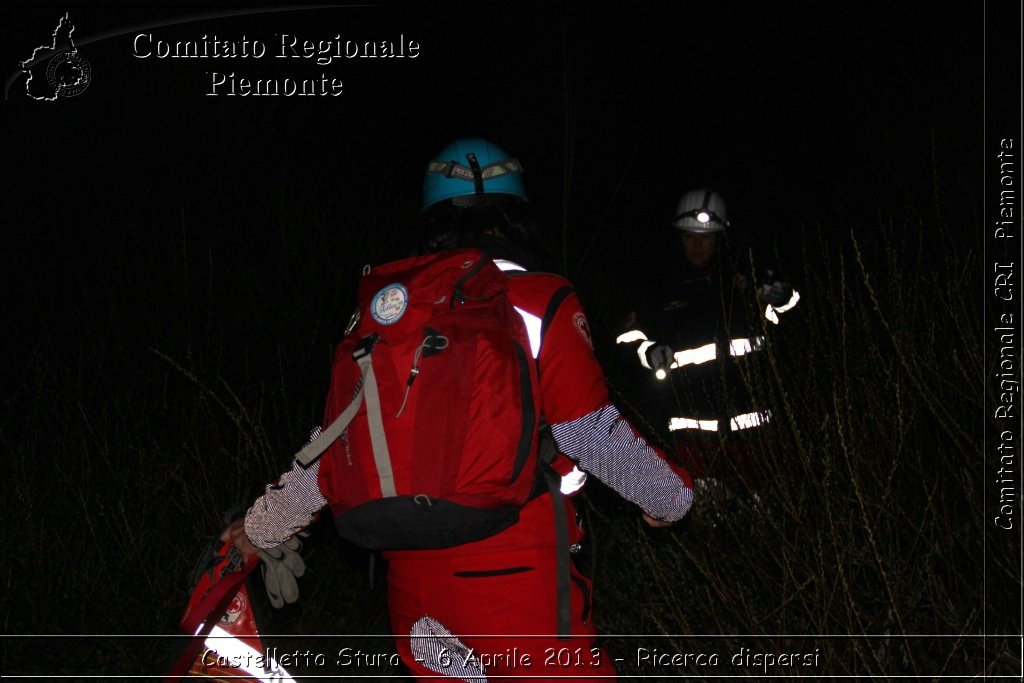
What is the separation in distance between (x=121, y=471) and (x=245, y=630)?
7.55 ft

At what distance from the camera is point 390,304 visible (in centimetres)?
212

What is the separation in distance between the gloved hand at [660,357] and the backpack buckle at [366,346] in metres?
2.75

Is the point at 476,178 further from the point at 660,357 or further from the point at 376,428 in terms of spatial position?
the point at 660,357

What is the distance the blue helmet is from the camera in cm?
245

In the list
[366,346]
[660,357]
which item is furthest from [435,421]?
[660,357]

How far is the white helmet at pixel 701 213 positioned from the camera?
514cm

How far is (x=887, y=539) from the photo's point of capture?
8.98ft

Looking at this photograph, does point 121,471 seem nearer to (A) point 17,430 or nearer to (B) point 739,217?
(A) point 17,430

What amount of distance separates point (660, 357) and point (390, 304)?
2.80 meters

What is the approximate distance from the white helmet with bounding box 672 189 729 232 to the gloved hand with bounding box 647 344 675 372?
2.52 ft

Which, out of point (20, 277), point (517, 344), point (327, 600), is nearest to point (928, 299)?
point (517, 344)

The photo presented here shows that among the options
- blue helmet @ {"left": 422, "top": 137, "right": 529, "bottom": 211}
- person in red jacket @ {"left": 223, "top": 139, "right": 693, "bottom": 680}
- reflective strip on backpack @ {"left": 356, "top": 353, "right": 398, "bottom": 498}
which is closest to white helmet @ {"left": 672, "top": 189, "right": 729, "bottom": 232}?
blue helmet @ {"left": 422, "top": 137, "right": 529, "bottom": 211}

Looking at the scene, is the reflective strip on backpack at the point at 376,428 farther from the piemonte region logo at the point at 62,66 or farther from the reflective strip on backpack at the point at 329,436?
the piemonte region logo at the point at 62,66

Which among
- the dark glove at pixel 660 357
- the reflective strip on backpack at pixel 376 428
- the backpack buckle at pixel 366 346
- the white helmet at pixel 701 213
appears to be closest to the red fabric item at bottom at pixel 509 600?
the reflective strip on backpack at pixel 376 428
